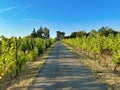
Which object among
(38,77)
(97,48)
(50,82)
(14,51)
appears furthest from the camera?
(97,48)

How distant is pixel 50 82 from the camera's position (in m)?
13.4

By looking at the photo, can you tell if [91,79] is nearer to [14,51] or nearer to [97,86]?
[97,86]

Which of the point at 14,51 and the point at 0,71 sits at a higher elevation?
the point at 14,51

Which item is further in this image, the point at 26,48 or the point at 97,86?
the point at 26,48

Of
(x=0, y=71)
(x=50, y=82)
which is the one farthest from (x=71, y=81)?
(x=0, y=71)

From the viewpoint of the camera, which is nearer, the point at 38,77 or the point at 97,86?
the point at 97,86

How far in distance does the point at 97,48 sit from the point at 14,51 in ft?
32.9

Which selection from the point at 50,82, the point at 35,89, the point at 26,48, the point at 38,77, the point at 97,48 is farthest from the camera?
the point at 26,48

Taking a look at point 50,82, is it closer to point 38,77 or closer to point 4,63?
point 38,77

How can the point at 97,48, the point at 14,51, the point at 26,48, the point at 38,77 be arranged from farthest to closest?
the point at 26,48
the point at 97,48
the point at 14,51
the point at 38,77

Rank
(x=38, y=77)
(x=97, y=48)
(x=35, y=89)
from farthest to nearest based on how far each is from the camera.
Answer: (x=97, y=48) → (x=38, y=77) → (x=35, y=89)

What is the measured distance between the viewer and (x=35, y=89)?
11805 millimetres

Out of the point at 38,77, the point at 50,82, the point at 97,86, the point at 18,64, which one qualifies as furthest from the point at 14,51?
the point at 97,86

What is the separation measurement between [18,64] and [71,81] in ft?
17.5
